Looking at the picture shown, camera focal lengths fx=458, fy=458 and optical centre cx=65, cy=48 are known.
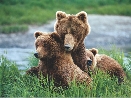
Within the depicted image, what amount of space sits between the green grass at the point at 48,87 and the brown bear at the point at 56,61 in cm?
8

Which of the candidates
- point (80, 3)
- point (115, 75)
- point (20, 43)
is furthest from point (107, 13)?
point (115, 75)

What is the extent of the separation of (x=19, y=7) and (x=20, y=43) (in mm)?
2587

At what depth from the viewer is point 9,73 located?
15.1ft

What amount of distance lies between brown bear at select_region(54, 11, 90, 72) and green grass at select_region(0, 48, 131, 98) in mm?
241

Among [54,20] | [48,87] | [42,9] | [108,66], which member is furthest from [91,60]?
[42,9]

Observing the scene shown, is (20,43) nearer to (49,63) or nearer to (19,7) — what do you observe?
(19,7)

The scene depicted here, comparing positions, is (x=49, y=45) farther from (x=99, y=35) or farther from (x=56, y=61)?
(x=99, y=35)

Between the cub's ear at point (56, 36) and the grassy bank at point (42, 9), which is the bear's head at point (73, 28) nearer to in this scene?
the cub's ear at point (56, 36)

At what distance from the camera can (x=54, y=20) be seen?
11883mm

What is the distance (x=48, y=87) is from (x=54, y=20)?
7.87 meters

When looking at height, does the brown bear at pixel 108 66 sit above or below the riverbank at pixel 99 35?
below

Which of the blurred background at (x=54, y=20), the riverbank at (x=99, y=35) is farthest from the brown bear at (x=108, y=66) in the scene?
the riverbank at (x=99, y=35)

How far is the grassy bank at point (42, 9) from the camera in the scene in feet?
37.3

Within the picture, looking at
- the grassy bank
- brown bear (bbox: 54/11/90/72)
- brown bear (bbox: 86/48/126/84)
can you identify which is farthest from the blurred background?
brown bear (bbox: 54/11/90/72)
